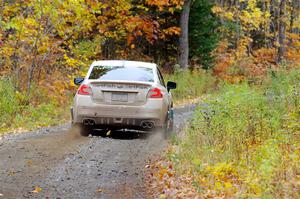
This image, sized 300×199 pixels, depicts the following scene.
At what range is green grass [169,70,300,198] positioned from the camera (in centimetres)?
722

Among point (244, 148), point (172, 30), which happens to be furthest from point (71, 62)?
point (244, 148)

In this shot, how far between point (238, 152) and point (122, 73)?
4545mm

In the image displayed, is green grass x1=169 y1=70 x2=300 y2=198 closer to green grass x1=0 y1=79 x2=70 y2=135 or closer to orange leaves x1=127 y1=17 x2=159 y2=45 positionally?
green grass x1=0 y1=79 x2=70 y2=135

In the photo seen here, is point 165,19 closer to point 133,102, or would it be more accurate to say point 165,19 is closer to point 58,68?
point 58,68

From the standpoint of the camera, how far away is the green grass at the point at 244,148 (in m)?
7.22

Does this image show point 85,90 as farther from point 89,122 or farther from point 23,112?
point 23,112

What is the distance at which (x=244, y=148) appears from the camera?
949 cm

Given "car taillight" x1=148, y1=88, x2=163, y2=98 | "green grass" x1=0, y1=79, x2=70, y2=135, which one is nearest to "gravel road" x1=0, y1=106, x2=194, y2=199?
"car taillight" x1=148, y1=88, x2=163, y2=98

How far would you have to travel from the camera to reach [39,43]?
2048 cm

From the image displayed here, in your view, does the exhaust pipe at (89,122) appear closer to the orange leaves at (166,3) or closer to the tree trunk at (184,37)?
the orange leaves at (166,3)

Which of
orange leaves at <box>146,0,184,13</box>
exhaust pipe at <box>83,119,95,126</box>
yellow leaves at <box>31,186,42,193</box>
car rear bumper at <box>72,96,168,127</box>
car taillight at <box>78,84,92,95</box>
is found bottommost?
yellow leaves at <box>31,186,42,193</box>

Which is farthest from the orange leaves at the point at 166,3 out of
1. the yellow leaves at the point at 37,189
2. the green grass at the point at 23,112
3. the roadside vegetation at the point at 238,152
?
the yellow leaves at the point at 37,189

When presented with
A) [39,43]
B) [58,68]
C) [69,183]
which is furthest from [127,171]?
[58,68]

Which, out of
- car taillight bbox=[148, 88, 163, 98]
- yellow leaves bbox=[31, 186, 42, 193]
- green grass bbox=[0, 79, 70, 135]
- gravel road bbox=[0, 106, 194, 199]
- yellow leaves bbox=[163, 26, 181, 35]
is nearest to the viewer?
yellow leaves bbox=[31, 186, 42, 193]
